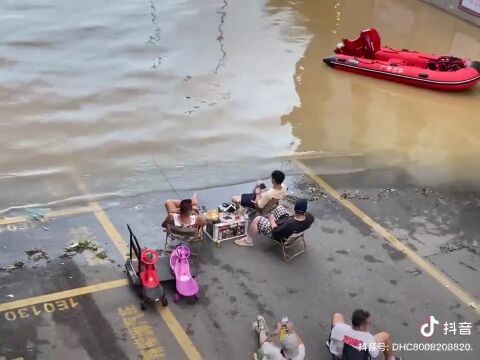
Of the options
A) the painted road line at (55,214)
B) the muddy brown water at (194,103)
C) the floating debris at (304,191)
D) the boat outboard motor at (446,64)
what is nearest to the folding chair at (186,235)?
the painted road line at (55,214)

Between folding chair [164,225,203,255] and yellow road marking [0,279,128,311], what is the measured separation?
0.97m

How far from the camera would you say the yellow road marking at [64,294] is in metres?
7.80

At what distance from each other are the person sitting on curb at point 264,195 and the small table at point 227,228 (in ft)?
1.03

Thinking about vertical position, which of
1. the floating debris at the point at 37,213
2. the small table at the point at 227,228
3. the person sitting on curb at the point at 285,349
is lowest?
the floating debris at the point at 37,213

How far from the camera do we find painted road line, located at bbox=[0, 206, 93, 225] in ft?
31.3

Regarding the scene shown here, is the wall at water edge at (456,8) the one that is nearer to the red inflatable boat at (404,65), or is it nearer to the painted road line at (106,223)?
the red inflatable boat at (404,65)

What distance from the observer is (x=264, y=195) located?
31.5 feet

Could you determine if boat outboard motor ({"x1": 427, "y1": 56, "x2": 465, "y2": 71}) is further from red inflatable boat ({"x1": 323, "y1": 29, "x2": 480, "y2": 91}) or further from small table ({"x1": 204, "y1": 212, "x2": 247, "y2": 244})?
small table ({"x1": 204, "y1": 212, "x2": 247, "y2": 244})

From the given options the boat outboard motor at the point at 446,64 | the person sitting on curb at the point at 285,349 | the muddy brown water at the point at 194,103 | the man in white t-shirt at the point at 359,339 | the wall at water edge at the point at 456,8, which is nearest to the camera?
the person sitting on curb at the point at 285,349

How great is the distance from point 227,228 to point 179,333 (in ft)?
7.03

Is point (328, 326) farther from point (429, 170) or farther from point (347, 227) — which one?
point (429, 170)

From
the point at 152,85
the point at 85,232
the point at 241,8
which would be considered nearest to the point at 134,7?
the point at 241,8

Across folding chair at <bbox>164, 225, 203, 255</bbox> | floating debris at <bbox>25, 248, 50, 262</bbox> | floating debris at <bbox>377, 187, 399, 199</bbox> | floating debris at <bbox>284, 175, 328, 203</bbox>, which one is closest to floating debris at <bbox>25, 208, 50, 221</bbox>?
floating debris at <bbox>25, 248, 50, 262</bbox>

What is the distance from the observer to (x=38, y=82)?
1465cm
